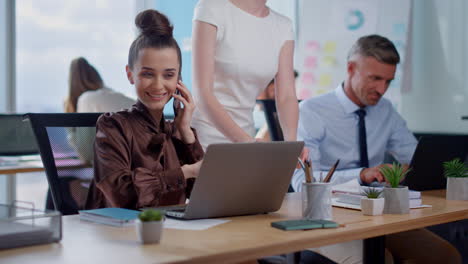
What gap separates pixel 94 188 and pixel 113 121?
218 millimetres

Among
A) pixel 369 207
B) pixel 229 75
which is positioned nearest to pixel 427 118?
pixel 229 75

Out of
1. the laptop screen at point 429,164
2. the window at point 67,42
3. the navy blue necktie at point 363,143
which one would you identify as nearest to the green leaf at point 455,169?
the laptop screen at point 429,164

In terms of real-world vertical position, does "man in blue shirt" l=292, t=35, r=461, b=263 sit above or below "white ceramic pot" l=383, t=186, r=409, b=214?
above

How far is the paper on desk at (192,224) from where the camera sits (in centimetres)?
150

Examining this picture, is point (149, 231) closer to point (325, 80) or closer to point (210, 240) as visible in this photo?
point (210, 240)

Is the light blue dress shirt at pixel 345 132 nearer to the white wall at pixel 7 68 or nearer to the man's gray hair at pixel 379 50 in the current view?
the man's gray hair at pixel 379 50

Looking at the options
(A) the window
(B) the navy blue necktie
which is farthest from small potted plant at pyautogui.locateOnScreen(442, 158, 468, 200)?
(A) the window

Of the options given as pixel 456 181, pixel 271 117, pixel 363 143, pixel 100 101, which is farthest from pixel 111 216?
pixel 100 101

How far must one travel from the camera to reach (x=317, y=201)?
162 centimetres

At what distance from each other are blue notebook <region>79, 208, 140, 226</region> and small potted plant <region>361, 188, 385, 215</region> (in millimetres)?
615

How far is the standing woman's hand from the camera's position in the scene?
6.92 ft

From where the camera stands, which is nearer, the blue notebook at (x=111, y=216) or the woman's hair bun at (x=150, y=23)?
the blue notebook at (x=111, y=216)

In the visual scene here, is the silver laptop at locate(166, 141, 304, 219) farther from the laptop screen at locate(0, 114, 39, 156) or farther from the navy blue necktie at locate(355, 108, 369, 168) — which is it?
the laptop screen at locate(0, 114, 39, 156)

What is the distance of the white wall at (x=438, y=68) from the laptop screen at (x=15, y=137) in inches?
104
